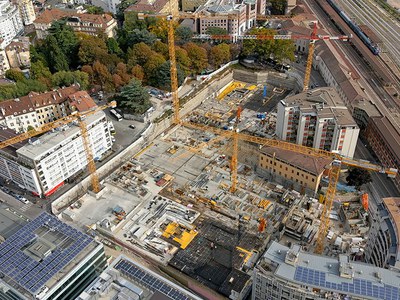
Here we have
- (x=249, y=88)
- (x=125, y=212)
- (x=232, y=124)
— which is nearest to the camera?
(x=125, y=212)

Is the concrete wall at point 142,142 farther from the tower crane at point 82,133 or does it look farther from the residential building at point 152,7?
the residential building at point 152,7

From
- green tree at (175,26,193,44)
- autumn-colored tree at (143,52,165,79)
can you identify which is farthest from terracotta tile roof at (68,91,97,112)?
green tree at (175,26,193,44)

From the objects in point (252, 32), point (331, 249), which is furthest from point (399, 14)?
point (331, 249)

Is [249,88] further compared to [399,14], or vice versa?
[399,14]

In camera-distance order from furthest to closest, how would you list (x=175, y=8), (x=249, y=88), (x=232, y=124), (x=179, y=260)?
(x=175, y=8) < (x=249, y=88) < (x=232, y=124) < (x=179, y=260)

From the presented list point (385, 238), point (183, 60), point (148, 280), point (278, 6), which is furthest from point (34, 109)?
point (278, 6)

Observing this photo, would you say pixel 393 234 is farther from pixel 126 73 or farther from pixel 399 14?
pixel 399 14

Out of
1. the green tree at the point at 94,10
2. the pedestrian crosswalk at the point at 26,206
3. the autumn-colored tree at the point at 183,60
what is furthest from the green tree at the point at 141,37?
the pedestrian crosswalk at the point at 26,206
